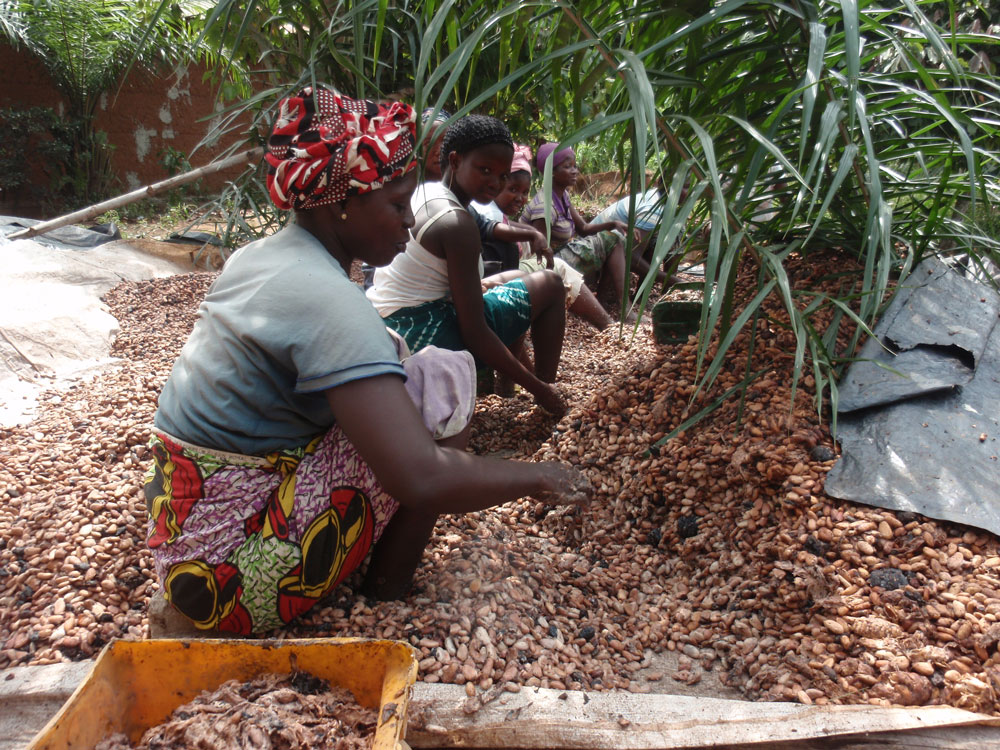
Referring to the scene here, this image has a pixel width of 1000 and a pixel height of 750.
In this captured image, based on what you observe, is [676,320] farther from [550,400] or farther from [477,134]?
[477,134]

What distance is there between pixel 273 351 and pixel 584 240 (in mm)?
3647

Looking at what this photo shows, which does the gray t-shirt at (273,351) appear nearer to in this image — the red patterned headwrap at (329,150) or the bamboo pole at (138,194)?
the red patterned headwrap at (329,150)

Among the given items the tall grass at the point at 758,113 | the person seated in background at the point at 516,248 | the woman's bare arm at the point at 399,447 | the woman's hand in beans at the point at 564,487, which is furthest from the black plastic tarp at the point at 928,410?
the person seated in background at the point at 516,248

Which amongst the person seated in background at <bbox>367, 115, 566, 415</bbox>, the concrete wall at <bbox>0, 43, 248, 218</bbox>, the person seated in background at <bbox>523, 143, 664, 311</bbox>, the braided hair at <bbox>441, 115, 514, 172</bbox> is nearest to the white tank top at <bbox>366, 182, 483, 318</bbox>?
the person seated in background at <bbox>367, 115, 566, 415</bbox>

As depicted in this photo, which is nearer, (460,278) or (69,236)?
(460,278)

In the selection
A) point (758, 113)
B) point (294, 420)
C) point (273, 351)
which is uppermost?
point (758, 113)

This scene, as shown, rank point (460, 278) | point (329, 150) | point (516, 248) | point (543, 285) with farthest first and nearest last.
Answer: point (516, 248), point (543, 285), point (460, 278), point (329, 150)

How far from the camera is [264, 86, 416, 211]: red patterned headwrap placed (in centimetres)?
144

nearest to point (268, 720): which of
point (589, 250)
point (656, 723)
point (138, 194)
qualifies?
point (656, 723)

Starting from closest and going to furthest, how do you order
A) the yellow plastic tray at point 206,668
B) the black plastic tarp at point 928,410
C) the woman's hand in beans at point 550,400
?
the yellow plastic tray at point 206,668 → the black plastic tarp at point 928,410 → the woman's hand in beans at point 550,400

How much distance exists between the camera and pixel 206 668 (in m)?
1.31

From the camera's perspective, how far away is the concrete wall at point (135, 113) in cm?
852

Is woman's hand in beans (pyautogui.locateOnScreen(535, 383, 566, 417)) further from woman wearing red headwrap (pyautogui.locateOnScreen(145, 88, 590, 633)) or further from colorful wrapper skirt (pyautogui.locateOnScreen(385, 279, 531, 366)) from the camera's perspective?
woman wearing red headwrap (pyautogui.locateOnScreen(145, 88, 590, 633))

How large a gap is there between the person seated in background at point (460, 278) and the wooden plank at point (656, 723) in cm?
133
